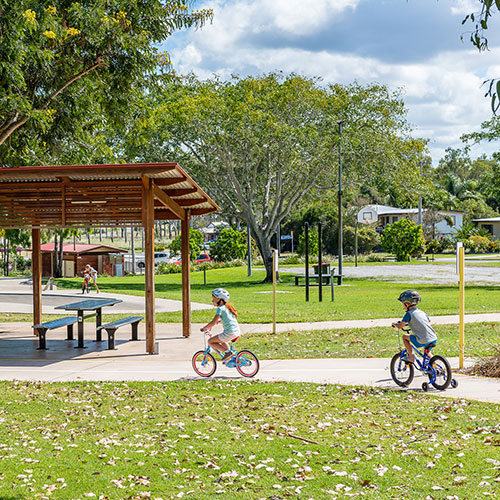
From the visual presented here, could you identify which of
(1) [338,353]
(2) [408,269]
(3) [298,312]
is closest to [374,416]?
(1) [338,353]

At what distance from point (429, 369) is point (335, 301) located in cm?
1646

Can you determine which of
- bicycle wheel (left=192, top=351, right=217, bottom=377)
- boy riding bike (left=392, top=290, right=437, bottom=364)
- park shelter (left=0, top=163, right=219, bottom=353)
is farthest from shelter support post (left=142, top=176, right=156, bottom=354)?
boy riding bike (left=392, top=290, right=437, bottom=364)

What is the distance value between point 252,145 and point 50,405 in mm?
30360

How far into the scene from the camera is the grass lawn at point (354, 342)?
12906 mm

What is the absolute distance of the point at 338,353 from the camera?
43.0ft

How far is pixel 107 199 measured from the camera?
49.0 feet

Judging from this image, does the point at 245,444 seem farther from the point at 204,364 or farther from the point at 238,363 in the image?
the point at 204,364

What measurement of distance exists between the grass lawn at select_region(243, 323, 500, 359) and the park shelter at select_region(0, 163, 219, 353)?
226 cm

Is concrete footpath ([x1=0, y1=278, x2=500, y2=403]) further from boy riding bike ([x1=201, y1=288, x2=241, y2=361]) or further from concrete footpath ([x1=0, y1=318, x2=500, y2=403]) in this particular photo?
boy riding bike ([x1=201, y1=288, x2=241, y2=361])

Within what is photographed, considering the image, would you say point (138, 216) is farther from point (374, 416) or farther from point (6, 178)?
point (374, 416)

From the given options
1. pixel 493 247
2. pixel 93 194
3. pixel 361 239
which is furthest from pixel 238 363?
pixel 493 247

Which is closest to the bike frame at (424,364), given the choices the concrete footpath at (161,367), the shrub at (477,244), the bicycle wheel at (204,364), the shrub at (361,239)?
the concrete footpath at (161,367)

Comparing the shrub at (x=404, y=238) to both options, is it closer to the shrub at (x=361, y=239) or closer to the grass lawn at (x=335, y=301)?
the shrub at (x=361, y=239)

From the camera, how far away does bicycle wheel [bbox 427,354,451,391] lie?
30.6 ft
